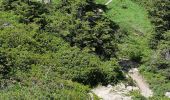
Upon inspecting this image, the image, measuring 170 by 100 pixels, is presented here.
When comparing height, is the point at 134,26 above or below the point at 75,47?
below

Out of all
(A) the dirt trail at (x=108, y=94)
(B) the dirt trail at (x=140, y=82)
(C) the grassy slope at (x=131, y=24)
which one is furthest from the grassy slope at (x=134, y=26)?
(A) the dirt trail at (x=108, y=94)

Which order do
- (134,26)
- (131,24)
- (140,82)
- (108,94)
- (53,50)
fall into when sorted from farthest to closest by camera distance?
(131,24)
(134,26)
(140,82)
(53,50)
(108,94)

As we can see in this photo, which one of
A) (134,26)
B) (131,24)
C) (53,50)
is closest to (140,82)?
(53,50)

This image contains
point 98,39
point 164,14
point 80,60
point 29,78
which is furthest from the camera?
point 164,14

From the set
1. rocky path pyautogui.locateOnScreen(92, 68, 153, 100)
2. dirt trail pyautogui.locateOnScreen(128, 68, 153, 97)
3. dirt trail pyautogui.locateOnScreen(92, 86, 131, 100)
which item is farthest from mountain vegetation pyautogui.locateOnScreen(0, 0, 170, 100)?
dirt trail pyautogui.locateOnScreen(92, 86, 131, 100)

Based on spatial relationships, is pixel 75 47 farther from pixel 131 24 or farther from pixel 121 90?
pixel 131 24

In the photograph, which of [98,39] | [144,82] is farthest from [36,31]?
[144,82]

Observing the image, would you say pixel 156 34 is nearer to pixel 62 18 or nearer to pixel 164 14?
pixel 164 14

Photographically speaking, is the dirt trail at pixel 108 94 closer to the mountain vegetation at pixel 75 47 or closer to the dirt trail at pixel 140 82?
the mountain vegetation at pixel 75 47
